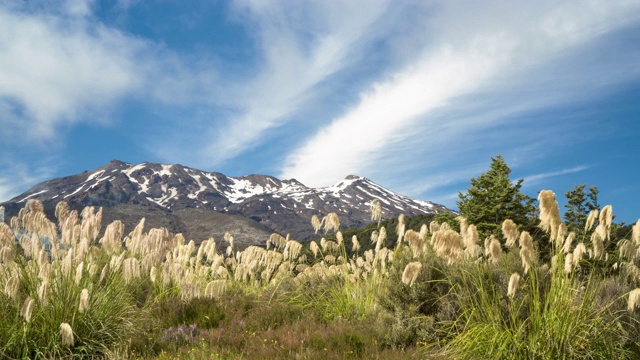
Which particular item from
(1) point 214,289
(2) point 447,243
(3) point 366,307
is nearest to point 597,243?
(2) point 447,243

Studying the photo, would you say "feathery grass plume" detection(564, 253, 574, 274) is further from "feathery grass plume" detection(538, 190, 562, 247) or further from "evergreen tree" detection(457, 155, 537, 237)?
"evergreen tree" detection(457, 155, 537, 237)

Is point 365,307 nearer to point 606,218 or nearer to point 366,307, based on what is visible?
point 366,307

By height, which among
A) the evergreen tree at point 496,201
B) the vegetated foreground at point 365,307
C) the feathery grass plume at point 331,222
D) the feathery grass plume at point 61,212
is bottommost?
the vegetated foreground at point 365,307

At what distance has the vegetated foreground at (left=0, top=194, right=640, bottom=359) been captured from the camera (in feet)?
18.0

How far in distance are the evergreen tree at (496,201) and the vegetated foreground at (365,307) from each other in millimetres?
17193

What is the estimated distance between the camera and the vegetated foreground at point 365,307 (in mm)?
5500

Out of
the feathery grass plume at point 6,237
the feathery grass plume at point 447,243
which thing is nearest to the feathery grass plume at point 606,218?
the feathery grass plume at point 447,243

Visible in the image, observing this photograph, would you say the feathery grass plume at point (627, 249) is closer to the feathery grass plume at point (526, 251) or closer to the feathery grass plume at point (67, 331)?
the feathery grass plume at point (526, 251)

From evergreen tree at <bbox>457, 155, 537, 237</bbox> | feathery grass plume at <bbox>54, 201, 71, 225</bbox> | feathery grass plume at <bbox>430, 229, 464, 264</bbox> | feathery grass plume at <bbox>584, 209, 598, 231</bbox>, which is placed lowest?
feathery grass plume at <bbox>430, 229, 464, 264</bbox>

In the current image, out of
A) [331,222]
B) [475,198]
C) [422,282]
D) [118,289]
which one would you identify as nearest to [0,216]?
[118,289]

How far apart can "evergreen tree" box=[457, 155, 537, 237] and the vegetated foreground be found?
17193 millimetres

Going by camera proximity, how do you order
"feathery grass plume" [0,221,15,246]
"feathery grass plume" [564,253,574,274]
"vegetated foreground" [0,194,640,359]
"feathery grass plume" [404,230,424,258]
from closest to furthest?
"feathery grass plume" [564,253,574,274] < "vegetated foreground" [0,194,640,359] < "feathery grass plume" [0,221,15,246] < "feathery grass plume" [404,230,424,258]

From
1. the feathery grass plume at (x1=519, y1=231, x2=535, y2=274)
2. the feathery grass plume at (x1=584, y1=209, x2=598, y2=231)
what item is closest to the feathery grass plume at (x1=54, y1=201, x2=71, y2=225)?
the feathery grass plume at (x1=519, y1=231, x2=535, y2=274)

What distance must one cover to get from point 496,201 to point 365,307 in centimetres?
1872
